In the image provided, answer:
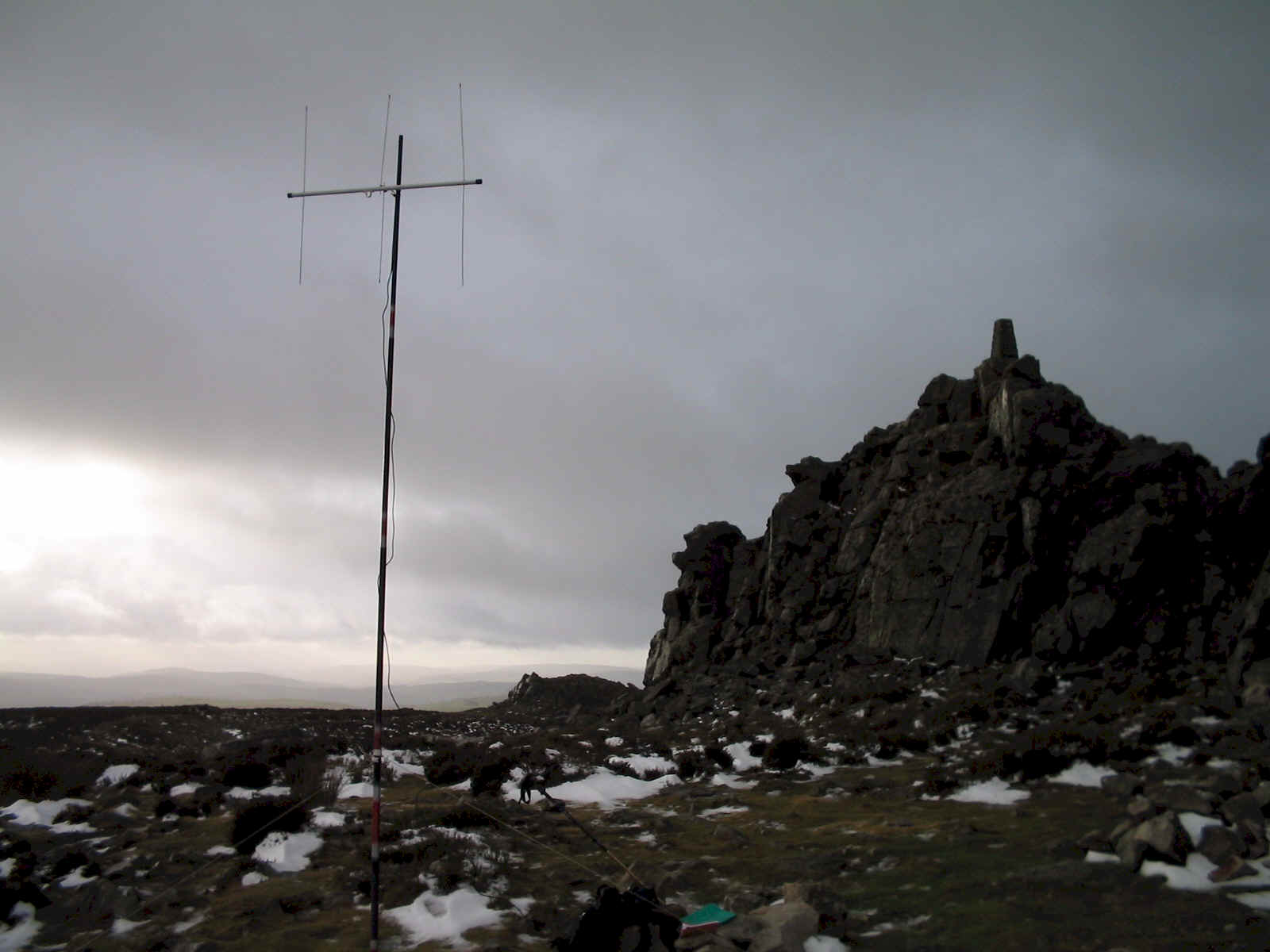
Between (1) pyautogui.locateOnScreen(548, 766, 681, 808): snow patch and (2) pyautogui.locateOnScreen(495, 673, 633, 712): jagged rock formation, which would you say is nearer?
(1) pyautogui.locateOnScreen(548, 766, 681, 808): snow patch

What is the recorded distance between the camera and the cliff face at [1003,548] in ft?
108

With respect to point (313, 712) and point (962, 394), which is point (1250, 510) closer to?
point (962, 394)

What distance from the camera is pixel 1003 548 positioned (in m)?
37.6

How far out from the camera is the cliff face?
3291 cm

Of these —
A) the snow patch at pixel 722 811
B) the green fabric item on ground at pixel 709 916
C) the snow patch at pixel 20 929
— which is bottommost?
the snow patch at pixel 722 811

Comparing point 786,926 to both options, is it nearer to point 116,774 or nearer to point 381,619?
point 381,619

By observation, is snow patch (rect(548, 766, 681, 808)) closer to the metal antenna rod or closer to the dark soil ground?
the dark soil ground

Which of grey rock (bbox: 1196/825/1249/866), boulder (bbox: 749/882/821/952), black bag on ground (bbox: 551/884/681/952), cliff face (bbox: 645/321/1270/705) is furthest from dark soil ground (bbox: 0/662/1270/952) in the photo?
cliff face (bbox: 645/321/1270/705)

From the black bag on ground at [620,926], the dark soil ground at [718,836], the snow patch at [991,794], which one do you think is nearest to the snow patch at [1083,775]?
the dark soil ground at [718,836]

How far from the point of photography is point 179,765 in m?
21.3

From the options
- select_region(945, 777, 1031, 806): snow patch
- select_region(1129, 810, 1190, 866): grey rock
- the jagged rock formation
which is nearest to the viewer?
select_region(1129, 810, 1190, 866): grey rock

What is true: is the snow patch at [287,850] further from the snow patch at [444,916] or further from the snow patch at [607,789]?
the snow patch at [607,789]

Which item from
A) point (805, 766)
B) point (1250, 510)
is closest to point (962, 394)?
point (1250, 510)

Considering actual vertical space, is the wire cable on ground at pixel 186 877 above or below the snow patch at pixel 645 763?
above
